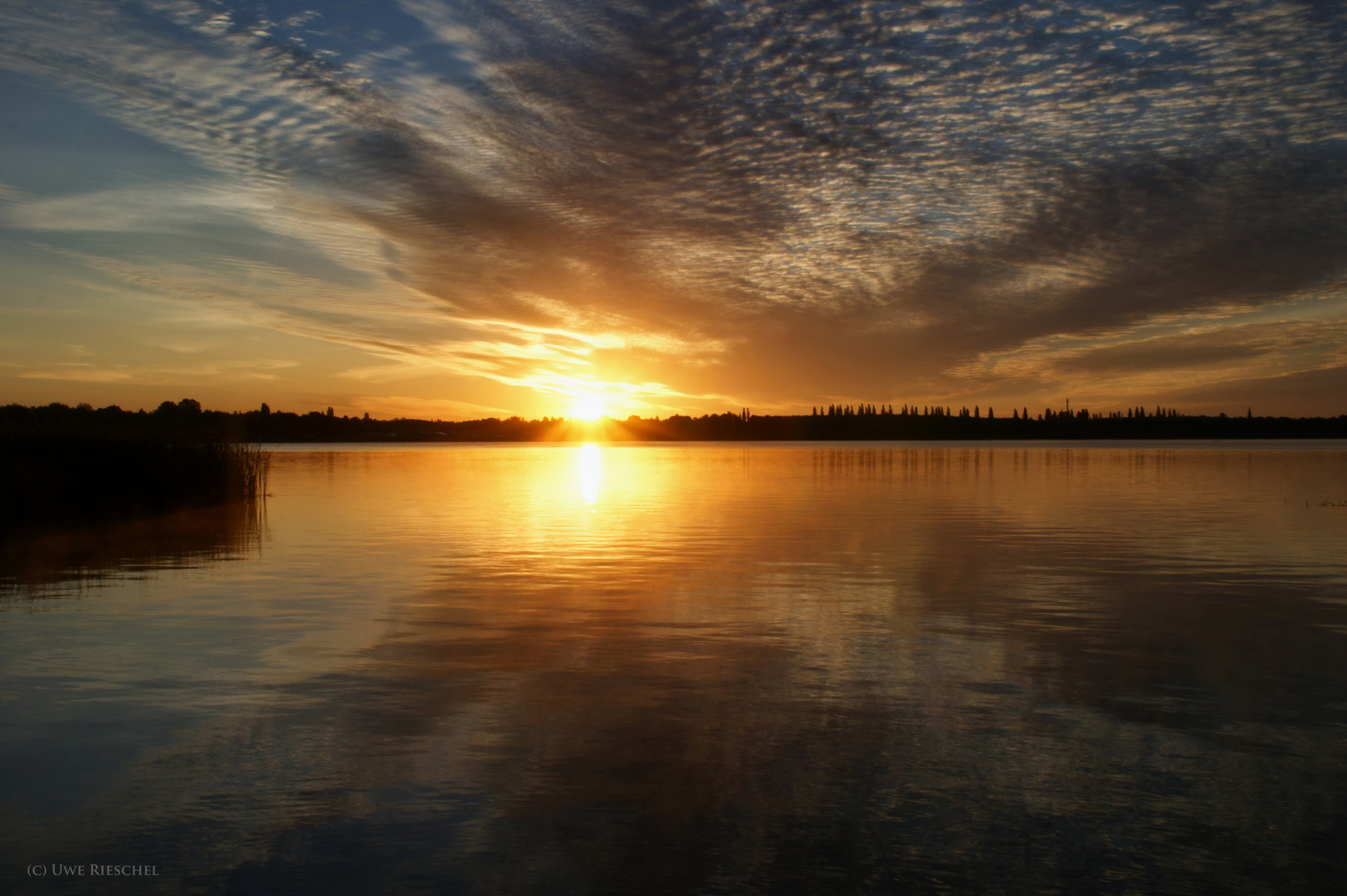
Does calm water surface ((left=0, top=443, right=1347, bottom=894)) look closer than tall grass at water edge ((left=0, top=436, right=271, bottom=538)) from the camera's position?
Yes

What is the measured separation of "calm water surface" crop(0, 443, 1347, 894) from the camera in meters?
6.68

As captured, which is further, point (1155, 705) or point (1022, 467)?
point (1022, 467)

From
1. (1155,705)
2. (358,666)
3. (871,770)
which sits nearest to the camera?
(871,770)

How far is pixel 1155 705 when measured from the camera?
33.5ft

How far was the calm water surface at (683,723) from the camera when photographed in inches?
263

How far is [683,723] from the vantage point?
9.68m

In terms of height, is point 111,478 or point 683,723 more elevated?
point 111,478

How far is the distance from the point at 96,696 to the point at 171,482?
2859cm

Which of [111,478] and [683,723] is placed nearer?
[683,723]

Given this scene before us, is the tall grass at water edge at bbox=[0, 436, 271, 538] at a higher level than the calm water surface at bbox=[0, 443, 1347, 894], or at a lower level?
higher

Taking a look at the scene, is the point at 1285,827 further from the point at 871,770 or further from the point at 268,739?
the point at 268,739

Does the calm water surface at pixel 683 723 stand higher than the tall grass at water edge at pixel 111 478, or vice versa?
the tall grass at water edge at pixel 111 478

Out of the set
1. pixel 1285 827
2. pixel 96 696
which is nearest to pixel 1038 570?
pixel 1285 827

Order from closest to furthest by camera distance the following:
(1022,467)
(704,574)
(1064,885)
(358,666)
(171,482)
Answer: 1. (1064,885)
2. (358,666)
3. (704,574)
4. (171,482)
5. (1022,467)
